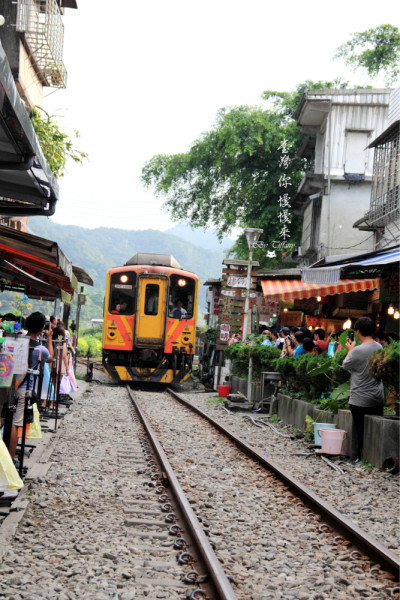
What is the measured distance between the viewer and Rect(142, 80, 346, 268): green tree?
29.4m

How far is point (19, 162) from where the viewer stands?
5562mm

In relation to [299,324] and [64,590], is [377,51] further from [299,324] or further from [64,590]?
[64,590]

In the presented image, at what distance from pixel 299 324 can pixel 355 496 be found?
16018 millimetres

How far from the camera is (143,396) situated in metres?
17.0

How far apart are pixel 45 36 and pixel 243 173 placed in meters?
16.1

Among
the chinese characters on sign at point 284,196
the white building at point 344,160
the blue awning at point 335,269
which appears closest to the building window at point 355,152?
the white building at point 344,160

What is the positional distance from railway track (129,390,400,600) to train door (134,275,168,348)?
31.4ft

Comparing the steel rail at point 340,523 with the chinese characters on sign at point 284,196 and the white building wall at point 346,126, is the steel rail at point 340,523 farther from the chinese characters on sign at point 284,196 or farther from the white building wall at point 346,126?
the chinese characters on sign at point 284,196

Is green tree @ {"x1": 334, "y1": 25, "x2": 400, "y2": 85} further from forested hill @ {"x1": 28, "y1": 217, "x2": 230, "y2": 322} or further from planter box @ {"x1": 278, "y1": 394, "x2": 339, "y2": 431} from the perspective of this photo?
forested hill @ {"x1": 28, "y1": 217, "x2": 230, "y2": 322}

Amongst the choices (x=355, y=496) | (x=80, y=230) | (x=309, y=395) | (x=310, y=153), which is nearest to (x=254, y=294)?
(x=309, y=395)

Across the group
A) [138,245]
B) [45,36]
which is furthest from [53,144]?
[138,245]

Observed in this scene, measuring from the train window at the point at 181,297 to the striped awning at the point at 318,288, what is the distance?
9.06 ft

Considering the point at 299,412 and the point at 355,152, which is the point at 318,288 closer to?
the point at 299,412

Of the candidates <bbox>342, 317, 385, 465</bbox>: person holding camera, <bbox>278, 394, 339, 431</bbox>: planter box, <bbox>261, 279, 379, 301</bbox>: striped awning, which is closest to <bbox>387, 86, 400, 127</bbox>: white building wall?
<bbox>261, 279, 379, 301</bbox>: striped awning
